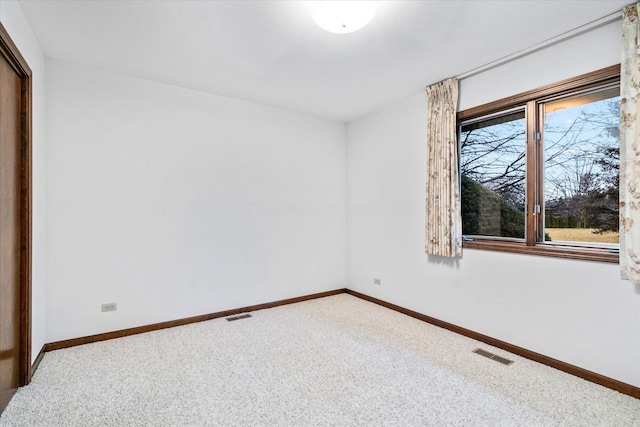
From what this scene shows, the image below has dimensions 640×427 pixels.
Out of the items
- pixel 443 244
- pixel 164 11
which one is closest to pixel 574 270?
pixel 443 244

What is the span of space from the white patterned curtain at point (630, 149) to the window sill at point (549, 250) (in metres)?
0.16

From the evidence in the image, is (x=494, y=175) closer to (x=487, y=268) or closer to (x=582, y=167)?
(x=582, y=167)

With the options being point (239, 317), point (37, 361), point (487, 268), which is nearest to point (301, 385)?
point (239, 317)

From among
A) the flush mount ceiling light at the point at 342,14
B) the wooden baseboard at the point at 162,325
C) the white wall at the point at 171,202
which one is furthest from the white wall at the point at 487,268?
the flush mount ceiling light at the point at 342,14

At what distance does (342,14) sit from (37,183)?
8.42 ft

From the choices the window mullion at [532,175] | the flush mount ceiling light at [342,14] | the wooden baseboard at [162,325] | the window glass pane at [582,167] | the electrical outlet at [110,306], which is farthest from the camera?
the electrical outlet at [110,306]

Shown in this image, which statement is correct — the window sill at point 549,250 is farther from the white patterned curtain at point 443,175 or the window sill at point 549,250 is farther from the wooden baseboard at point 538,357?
the wooden baseboard at point 538,357

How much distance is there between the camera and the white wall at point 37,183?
234 centimetres

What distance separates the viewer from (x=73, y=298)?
2.88 m

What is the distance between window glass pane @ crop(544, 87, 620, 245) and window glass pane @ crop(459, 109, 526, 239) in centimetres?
23

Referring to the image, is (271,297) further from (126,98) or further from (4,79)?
(4,79)

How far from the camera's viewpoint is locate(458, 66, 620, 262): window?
7.73 ft

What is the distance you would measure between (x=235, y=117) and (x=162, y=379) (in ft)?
8.91

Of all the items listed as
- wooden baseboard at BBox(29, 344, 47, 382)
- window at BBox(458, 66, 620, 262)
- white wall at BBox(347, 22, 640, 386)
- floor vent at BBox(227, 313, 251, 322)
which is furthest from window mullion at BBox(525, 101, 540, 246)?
wooden baseboard at BBox(29, 344, 47, 382)
